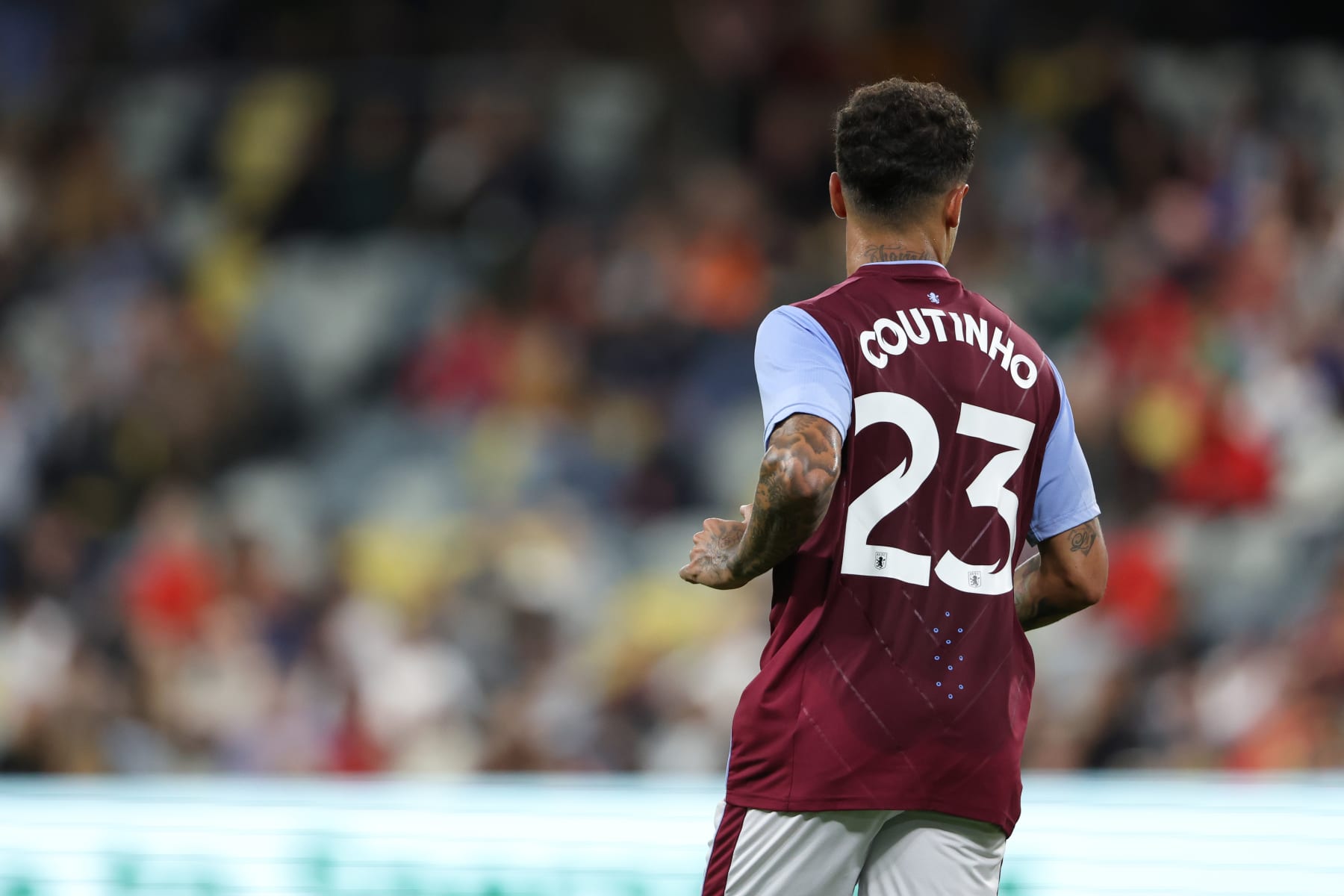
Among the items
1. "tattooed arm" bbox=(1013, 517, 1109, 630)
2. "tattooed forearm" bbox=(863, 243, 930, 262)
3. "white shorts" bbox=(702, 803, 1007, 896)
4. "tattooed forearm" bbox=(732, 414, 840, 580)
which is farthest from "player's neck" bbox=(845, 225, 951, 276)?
"white shorts" bbox=(702, 803, 1007, 896)

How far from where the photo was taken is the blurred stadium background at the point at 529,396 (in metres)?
5.98

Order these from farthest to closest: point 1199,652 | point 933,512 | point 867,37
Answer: point 867,37 → point 1199,652 → point 933,512

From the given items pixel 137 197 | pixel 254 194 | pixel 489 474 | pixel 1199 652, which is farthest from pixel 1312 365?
pixel 137 197

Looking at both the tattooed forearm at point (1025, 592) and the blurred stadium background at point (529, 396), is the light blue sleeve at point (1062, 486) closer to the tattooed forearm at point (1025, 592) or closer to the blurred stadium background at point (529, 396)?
the tattooed forearm at point (1025, 592)

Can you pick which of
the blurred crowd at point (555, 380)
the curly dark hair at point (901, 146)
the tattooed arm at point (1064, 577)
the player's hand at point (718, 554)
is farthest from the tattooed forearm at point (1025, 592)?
the blurred crowd at point (555, 380)

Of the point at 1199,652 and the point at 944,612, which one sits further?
the point at 1199,652

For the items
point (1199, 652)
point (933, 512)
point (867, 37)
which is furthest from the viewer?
point (867, 37)

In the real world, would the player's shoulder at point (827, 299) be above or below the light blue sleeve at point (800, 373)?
above

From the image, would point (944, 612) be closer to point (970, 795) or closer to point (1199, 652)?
point (970, 795)

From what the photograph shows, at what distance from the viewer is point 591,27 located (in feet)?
32.8

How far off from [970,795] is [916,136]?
0.93 m

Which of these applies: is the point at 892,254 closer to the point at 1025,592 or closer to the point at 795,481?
the point at 795,481

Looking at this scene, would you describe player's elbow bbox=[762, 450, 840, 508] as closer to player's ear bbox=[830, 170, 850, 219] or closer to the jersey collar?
the jersey collar

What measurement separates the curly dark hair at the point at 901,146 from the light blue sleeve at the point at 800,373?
23 centimetres
